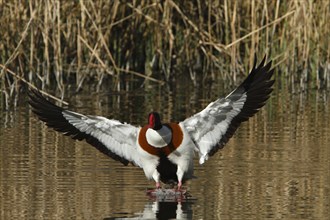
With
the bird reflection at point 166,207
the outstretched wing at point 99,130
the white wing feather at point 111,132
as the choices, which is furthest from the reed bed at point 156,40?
the bird reflection at point 166,207

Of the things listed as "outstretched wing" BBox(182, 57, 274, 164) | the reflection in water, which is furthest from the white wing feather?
the reflection in water

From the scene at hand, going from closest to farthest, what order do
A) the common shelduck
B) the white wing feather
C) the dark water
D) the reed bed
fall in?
the dark water, the common shelduck, the white wing feather, the reed bed

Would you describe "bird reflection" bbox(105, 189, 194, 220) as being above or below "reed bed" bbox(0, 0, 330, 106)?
below

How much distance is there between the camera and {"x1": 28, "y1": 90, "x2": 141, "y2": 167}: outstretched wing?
9.30 meters

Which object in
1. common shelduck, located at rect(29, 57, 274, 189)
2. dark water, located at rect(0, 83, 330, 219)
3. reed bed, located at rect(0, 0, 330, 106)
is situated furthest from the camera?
reed bed, located at rect(0, 0, 330, 106)

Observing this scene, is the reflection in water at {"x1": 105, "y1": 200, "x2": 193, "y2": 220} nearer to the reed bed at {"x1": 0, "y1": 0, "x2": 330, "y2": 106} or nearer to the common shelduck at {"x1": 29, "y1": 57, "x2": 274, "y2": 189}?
the common shelduck at {"x1": 29, "y1": 57, "x2": 274, "y2": 189}

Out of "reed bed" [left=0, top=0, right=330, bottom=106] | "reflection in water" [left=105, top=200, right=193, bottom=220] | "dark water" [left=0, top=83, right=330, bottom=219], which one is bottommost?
"reflection in water" [left=105, top=200, right=193, bottom=220]

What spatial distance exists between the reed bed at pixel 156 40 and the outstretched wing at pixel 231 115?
487 centimetres

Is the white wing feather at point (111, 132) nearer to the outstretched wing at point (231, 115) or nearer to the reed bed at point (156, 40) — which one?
the outstretched wing at point (231, 115)

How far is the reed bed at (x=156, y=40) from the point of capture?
47.8 feet

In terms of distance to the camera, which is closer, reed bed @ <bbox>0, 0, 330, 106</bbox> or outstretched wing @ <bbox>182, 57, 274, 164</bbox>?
outstretched wing @ <bbox>182, 57, 274, 164</bbox>

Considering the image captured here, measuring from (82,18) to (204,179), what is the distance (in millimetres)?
6485

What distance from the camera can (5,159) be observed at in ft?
32.3

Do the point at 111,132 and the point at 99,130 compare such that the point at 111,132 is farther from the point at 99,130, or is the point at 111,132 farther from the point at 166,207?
the point at 166,207
